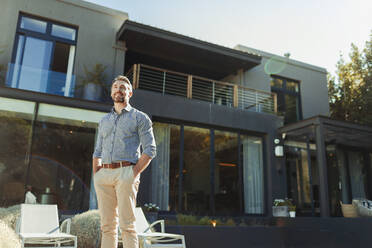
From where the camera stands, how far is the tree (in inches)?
549

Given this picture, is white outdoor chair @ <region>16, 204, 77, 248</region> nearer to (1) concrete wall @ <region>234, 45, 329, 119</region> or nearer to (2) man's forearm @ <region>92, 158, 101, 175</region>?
(2) man's forearm @ <region>92, 158, 101, 175</region>

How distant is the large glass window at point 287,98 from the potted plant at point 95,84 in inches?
232

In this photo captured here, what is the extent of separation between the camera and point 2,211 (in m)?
5.54

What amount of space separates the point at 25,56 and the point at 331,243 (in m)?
8.20

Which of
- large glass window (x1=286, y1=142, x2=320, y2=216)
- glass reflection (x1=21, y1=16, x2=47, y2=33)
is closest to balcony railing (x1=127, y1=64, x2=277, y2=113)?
large glass window (x1=286, y1=142, x2=320, y2=216)

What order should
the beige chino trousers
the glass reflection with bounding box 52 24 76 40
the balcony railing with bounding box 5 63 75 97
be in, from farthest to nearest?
1. the glass reflection with bounding box 52 24 76 40
2. the balcony railing with bounding box 5 63 75 97
3. the beige chino trousers

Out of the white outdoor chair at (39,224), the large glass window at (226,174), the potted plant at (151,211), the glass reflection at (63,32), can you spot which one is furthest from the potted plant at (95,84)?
the white outdoor chair at (39,224)

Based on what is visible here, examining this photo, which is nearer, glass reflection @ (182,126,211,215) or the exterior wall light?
glass reflection @ (182,126,211,215)

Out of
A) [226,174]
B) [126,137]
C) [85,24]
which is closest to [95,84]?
[85,24]

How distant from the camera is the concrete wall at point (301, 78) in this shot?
11336 millimetres

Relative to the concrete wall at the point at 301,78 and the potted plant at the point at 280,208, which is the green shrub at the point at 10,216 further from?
the concrete wall at the point at 301,78

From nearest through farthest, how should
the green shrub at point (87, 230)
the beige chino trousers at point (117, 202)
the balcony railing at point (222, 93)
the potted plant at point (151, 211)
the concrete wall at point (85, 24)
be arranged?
1. the beige chino trousers at point (117, 202)
2. the green shrub at point (87, 230)
3. the potted plant at point (151, 211)
4. the concrete wall at point (85, 24)
5. the balcony railing at point (222, 93)

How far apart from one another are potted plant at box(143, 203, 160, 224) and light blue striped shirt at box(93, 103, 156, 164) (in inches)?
192

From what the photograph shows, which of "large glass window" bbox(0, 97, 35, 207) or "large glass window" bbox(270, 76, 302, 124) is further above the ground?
"large glass window" bbox(270, 76, 302, 124)
